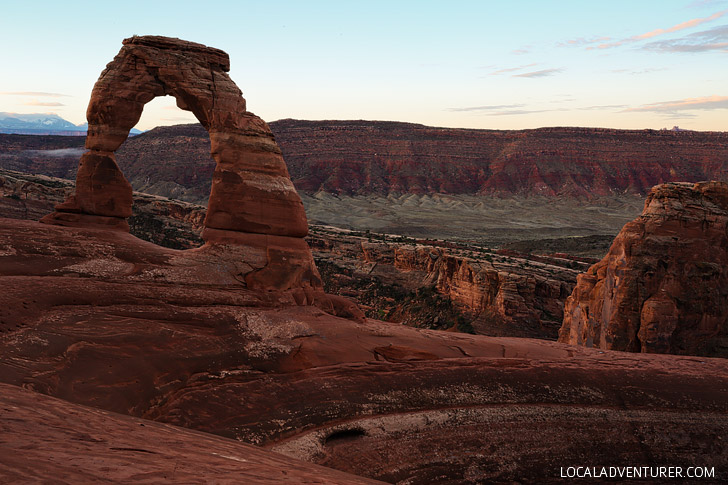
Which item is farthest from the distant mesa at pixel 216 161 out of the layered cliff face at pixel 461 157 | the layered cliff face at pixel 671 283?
the layered cliff face at pixel 461 157

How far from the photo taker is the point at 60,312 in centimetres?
1162

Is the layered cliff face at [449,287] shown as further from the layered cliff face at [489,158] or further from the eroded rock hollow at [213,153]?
the layered cliff face at [489,158]

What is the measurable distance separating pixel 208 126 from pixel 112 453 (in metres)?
13.3

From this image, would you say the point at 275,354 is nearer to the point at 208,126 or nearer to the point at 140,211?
the point at 208,126

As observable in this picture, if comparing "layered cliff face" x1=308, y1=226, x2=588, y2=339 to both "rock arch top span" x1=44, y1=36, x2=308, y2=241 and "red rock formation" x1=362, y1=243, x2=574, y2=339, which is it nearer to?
"red rock formation" x1=362, y1=243, x2=574, y2=339

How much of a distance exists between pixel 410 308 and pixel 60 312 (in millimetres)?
30100

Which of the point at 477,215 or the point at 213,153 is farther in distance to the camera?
the point at 477,215

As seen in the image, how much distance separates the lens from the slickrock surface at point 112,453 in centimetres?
511

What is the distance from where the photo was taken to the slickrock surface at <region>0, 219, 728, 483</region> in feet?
35.6

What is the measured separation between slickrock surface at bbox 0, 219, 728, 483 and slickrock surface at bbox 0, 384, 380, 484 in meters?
2.25

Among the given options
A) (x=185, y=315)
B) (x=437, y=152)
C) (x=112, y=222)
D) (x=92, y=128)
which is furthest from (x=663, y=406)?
(x=437, y=152)

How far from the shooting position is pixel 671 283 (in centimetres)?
2045

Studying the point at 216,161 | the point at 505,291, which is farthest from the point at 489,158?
the point at 216,161

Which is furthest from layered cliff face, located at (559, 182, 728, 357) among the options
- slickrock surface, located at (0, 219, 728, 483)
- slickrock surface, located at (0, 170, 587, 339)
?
slickrock surface, located at (0, 170, 587, 339)
